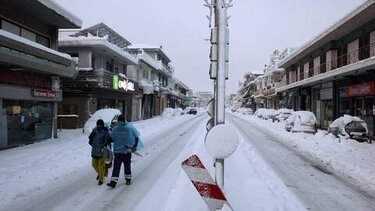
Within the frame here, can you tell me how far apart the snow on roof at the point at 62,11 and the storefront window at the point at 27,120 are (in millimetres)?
4532

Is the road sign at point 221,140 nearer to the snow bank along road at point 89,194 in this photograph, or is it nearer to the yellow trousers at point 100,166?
the snow bank along road at point 89,194

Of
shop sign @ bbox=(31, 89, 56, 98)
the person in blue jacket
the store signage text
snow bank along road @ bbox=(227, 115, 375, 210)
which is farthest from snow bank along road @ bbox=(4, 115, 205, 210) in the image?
shop sign @ bbox=(31, 89, 56, 98)

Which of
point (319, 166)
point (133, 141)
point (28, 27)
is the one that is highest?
point (28, 27)

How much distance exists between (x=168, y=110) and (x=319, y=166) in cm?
4806

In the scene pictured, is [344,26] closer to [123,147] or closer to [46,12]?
[46,12]

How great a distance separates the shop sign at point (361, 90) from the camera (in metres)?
21.9

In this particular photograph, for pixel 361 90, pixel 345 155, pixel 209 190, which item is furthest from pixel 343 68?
pixel 209 190

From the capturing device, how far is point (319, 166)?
40.7 ft

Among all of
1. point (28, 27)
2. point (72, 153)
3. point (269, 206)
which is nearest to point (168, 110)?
point (28, 27)

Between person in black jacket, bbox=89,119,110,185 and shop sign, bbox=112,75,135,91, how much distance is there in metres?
23.4

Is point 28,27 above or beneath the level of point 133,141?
above

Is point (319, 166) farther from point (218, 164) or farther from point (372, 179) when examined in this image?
point (218, 164)

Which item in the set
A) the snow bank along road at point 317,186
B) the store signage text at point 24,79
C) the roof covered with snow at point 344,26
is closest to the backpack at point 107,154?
the snow bank along road at point 317,186

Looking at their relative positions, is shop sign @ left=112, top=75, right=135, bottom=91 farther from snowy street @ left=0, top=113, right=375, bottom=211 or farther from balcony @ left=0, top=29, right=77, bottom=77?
snowy street @ left=0, top=113, right=375, bottom=211
